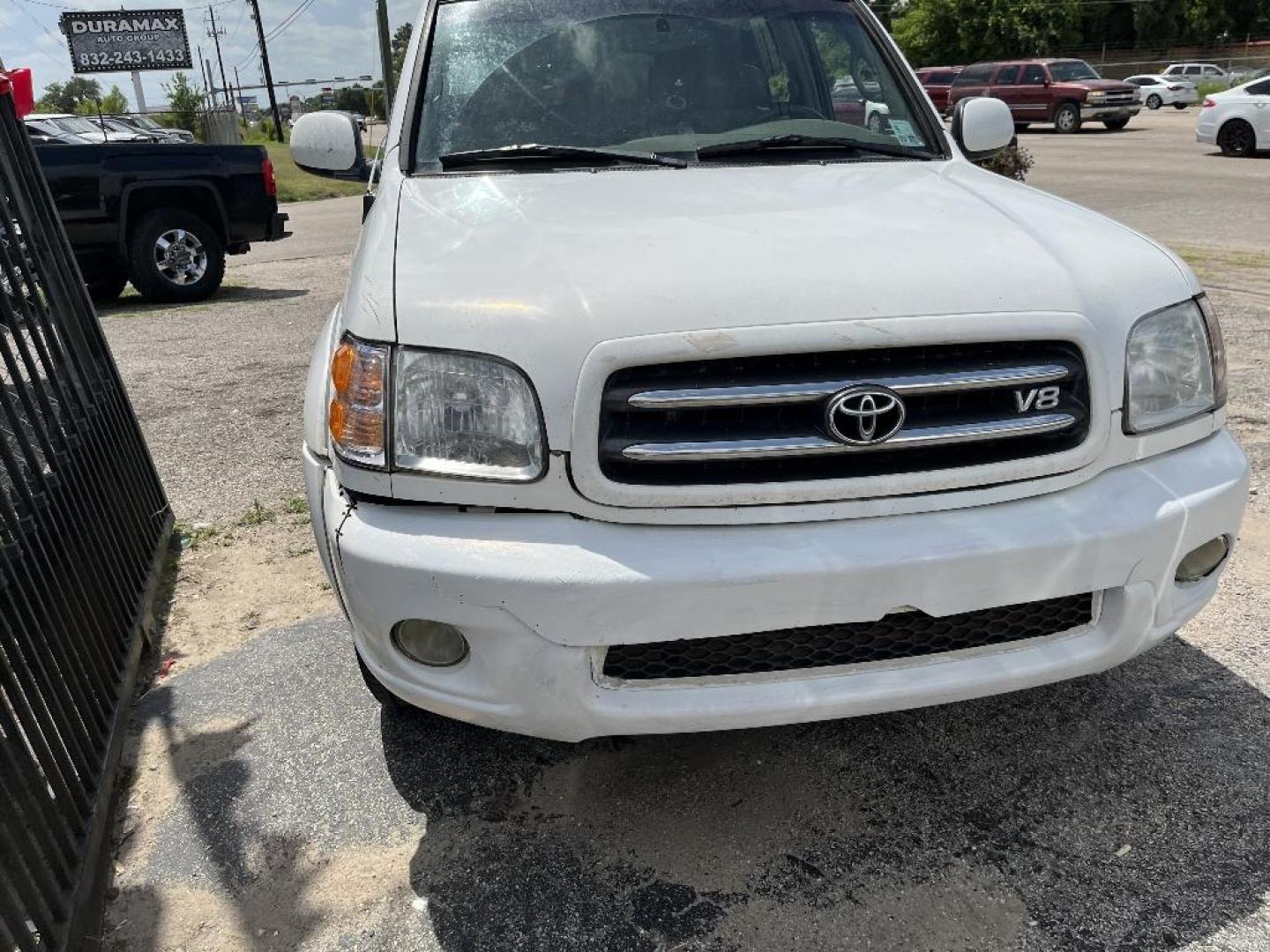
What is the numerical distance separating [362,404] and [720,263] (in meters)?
0.77

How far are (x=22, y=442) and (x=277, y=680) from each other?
983 millimetres

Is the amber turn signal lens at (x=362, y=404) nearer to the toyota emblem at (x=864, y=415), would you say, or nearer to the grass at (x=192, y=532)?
the toyota emblem at (x=864, y=415)

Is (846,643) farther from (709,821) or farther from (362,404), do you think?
(362,404)

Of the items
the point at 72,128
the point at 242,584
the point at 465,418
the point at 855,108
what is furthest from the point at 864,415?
the point at 72,128

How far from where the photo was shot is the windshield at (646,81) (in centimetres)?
302

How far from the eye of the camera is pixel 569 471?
76.4 inches

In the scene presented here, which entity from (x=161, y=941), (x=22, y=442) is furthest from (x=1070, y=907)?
(x=22, y=442)

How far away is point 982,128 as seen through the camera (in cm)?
350

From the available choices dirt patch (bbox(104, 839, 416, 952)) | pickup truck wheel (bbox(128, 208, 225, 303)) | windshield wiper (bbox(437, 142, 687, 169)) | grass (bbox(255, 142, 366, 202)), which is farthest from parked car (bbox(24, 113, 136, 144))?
dirt patch (bbox(104, 839, 416, 952))

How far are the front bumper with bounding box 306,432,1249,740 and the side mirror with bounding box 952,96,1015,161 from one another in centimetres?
178

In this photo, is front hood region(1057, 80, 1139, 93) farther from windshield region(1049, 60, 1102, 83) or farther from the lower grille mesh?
the lower grille mesh

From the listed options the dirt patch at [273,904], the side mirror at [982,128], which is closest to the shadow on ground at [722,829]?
the dirt patch at [273,904]

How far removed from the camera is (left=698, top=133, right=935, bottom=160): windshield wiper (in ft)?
9.62

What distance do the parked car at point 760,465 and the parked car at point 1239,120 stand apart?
17.6 meters
